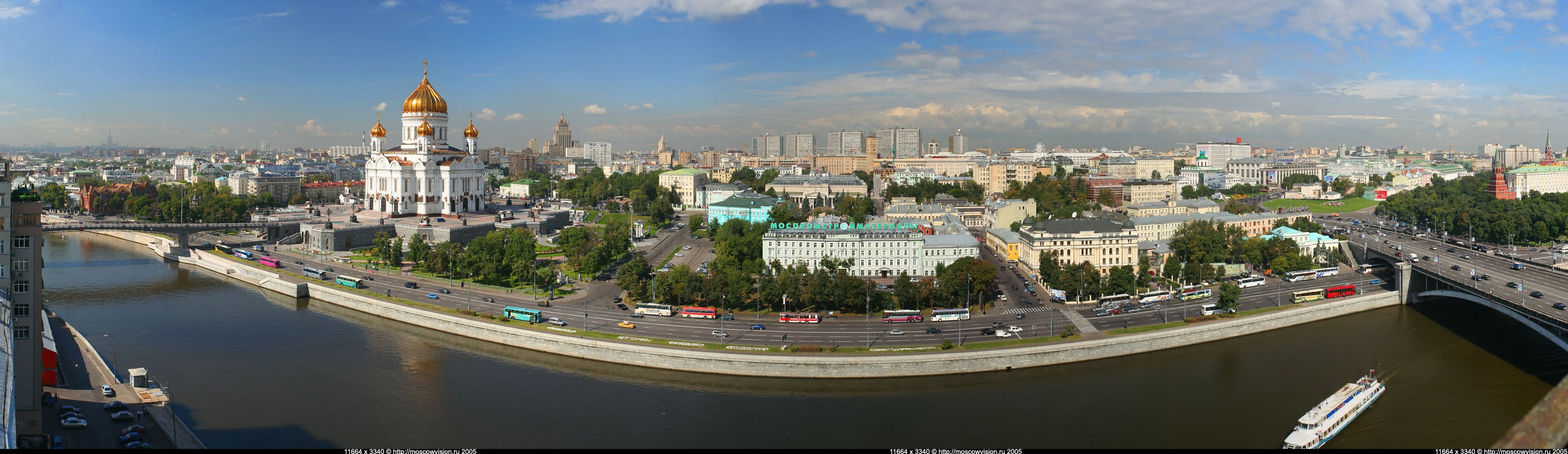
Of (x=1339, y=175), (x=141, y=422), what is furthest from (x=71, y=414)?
(x=1339, y=175)

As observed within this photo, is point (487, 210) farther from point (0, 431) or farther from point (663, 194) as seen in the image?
point (0, 431)

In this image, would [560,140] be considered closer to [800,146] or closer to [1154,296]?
[800,146]

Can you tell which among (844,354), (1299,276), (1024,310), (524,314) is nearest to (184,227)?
(524,314)

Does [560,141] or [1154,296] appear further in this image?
[560,141]

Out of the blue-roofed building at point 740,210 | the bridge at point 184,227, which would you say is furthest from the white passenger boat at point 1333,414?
the bridge at point 184,227

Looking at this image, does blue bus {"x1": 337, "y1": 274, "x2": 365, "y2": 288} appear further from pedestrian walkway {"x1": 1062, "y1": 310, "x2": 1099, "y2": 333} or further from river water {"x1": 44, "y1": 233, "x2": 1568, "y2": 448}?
pedestrian walkway {"x1": 1062, "y1": 310, "x2": 1099, "y2": 333}

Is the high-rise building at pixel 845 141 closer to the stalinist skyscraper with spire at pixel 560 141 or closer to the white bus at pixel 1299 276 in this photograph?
the stalinist skyscraper with spire at pixel 560 141
